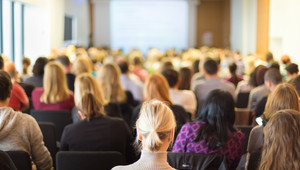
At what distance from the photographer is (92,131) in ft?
11.7

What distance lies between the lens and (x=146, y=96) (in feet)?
16.5

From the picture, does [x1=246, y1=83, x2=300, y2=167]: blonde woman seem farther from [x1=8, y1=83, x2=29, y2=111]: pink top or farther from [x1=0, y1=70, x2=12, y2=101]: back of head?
[x1=8, y1=83, x2=29, y2=111]: pink top

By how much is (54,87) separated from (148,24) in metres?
19.3

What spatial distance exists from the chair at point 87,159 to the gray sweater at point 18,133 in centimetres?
32

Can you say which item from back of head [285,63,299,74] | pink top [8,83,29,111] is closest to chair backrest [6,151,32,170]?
pink top [8,83,29,111]

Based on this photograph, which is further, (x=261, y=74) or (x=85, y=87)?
(x=261, y=74)

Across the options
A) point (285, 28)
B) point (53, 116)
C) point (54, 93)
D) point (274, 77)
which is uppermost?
point (285, 28)

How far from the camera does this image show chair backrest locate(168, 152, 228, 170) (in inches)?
111

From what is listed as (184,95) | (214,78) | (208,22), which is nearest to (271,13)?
(214,78)

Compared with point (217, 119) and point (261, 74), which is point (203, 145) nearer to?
point (217, 119)

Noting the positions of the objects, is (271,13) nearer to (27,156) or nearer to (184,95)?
(184,95)

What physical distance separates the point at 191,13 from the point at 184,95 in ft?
63.5

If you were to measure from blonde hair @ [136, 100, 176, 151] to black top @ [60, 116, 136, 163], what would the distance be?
1.38m

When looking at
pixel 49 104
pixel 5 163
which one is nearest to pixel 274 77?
pixel 49 104
